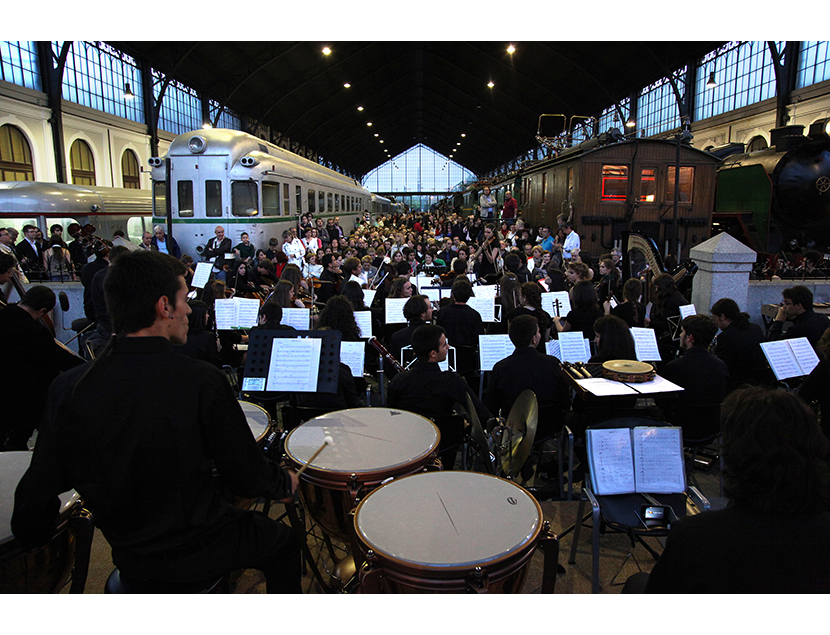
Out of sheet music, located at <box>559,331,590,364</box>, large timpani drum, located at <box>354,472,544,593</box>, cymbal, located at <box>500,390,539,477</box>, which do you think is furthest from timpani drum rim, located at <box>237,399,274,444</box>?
sheet music, located at <box>559,331,590,364</box>

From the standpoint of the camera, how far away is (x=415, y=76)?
34.6m

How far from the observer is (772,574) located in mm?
1770

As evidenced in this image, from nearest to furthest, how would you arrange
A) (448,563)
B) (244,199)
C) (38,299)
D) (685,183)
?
(448,563) → (38,299) → (244,199) → (685,183)

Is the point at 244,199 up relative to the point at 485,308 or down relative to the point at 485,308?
up

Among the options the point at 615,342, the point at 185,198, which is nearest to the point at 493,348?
the point at 615,342

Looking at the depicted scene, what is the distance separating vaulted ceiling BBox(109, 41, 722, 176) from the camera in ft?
74.1

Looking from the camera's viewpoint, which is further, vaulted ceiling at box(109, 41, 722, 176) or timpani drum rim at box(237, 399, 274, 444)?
vaulted ceiling at box(109, 41, 722, 176)

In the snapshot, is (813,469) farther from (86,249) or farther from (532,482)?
(86,249)

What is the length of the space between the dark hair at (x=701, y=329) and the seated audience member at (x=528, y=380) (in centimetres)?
121

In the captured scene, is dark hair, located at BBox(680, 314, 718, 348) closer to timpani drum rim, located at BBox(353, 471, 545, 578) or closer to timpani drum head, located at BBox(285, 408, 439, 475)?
timpani drum head, located at BBox(285, 408, 439, 475)

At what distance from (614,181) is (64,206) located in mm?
17089

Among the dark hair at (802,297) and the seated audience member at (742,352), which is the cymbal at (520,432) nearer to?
the seated audience member at (742,352)

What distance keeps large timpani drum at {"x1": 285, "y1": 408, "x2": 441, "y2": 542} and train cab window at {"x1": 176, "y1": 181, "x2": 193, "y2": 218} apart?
11.0 meters

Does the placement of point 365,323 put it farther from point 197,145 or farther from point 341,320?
point 197,145
